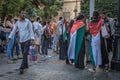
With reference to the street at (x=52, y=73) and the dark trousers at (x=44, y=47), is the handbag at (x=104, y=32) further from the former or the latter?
the dark trousers at (x=44, y=47)

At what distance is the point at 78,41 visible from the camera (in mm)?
12383

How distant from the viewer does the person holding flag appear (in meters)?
12.3

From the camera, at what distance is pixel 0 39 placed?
17672 mm

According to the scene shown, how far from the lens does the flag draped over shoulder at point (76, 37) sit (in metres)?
12.3

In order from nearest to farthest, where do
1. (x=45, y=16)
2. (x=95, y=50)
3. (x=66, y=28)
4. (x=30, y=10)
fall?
(x=95, y=50) → (x=66, y=28) → (x=30, y=10) → (x=45, y=16)

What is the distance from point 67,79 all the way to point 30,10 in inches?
663

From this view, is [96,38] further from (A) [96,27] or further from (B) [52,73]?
(B) [52,73]

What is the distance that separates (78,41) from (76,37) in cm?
15

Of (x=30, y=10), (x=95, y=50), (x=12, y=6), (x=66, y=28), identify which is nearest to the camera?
(x=95, y=50)

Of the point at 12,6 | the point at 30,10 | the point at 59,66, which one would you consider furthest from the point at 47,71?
the point at 30,10

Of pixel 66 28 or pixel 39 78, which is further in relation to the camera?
pixel 66 28

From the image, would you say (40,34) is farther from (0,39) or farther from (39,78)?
(39,78)

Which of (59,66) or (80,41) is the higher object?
(80,41)

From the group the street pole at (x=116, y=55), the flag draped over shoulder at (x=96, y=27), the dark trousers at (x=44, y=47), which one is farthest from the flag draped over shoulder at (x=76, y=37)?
the dark trousers at (x=44, y=47)
